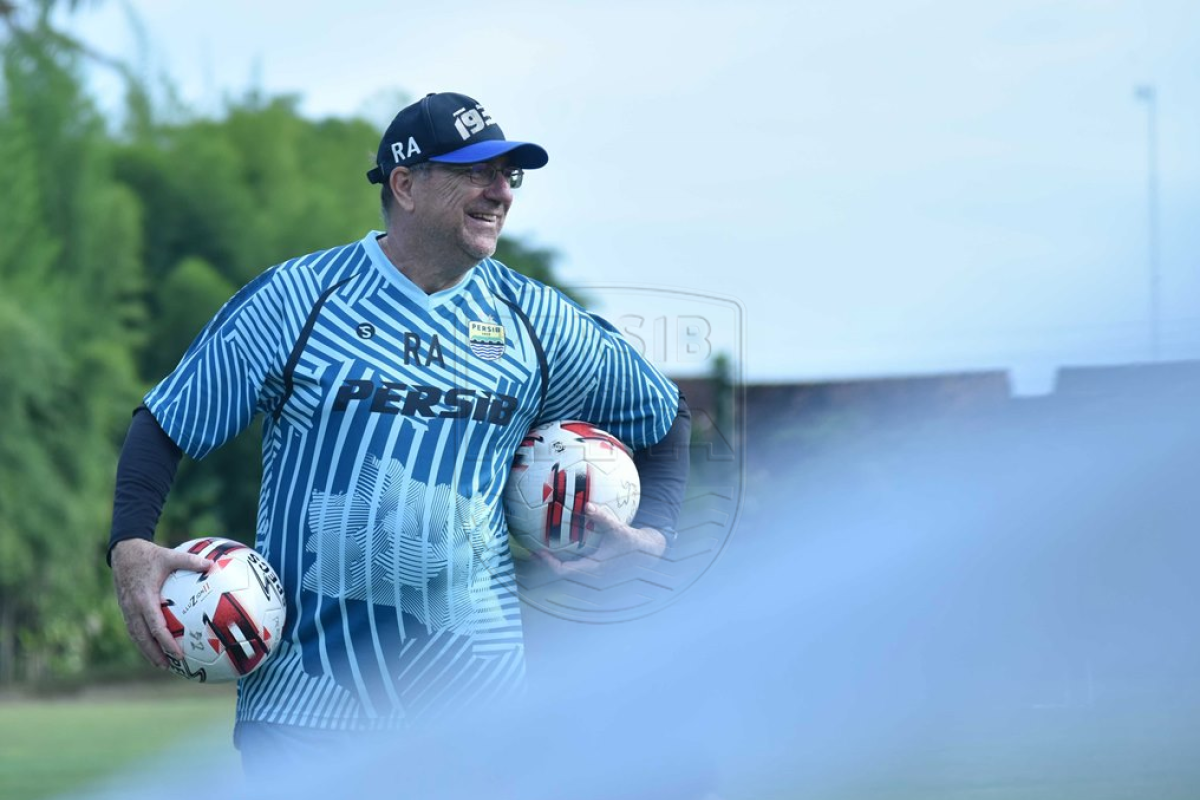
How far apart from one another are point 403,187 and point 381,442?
0.62 m

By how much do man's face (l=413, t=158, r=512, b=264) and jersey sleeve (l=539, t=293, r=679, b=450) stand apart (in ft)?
1.05

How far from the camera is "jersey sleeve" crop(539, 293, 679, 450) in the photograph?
4.22 metres

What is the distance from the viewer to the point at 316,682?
13.0 feet

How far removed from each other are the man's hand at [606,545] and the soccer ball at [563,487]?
2 centimetres

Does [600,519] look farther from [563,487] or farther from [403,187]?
[403,187]

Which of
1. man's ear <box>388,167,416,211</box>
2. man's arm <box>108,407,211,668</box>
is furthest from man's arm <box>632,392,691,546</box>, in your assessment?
man's arm <box>108,407,211,668</box>

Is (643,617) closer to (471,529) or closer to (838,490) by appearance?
(471,529)

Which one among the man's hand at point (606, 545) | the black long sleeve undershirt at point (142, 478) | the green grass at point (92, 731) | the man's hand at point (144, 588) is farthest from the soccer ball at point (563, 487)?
the green grass at point (92, 731)

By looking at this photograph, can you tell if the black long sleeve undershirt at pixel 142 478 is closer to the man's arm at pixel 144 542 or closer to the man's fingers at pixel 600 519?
the man's arm at pixel 144 542

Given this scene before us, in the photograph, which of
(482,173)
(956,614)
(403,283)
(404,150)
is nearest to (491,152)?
(482,173)

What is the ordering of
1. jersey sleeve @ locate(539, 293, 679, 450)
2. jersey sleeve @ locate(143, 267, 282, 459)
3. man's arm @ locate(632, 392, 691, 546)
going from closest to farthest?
jersey sleeve @ locate(143, 267, 282, 459), jersey sleeve @ locate(539, 293, 679, 450), man's arm @ locate(632, 392, 691, 546)

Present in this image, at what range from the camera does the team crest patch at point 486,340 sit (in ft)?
13.4

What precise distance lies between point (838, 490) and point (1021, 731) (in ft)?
5.11

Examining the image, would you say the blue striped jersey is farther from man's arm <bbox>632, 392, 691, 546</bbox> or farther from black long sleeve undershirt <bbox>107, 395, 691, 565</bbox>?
man's arm <bbox>632, 392, 691, 546</bbox>
